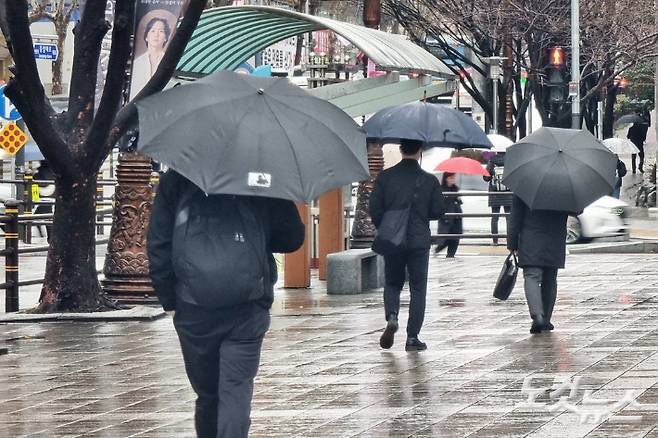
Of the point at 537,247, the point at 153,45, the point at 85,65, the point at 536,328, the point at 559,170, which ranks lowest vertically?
the point at 536,328

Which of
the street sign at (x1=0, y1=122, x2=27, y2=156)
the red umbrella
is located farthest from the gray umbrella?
the street sign at (x1=0, y1=122, x2=27, y2=156)

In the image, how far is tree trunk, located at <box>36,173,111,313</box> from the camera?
14.9 meters

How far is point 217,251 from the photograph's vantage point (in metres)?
6.48

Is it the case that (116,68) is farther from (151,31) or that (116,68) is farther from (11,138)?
(11,138)

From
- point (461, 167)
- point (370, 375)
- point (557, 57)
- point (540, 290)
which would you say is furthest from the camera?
point (557, 57)

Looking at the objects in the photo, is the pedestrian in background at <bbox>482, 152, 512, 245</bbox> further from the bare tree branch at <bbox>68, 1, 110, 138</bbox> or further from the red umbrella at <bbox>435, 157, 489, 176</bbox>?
the bare tree branch at <bbox>68, 1, 110, 138</bbox>

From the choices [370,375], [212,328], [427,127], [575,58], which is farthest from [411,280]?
[575,58]

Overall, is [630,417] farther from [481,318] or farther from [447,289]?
[447,289]

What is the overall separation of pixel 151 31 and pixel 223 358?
9700mm

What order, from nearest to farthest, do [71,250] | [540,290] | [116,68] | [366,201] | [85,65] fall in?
[540,290]
[116,68]
[71,250]
[85,65]
[366,201]

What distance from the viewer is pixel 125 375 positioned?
1091cm

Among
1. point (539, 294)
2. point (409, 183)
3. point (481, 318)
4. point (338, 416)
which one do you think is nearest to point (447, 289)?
point (481, 318)

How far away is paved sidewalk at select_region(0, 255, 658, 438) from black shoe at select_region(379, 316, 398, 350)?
135mm

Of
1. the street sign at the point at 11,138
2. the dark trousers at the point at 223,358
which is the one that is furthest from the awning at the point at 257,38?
the street sign at the point at 11,138
